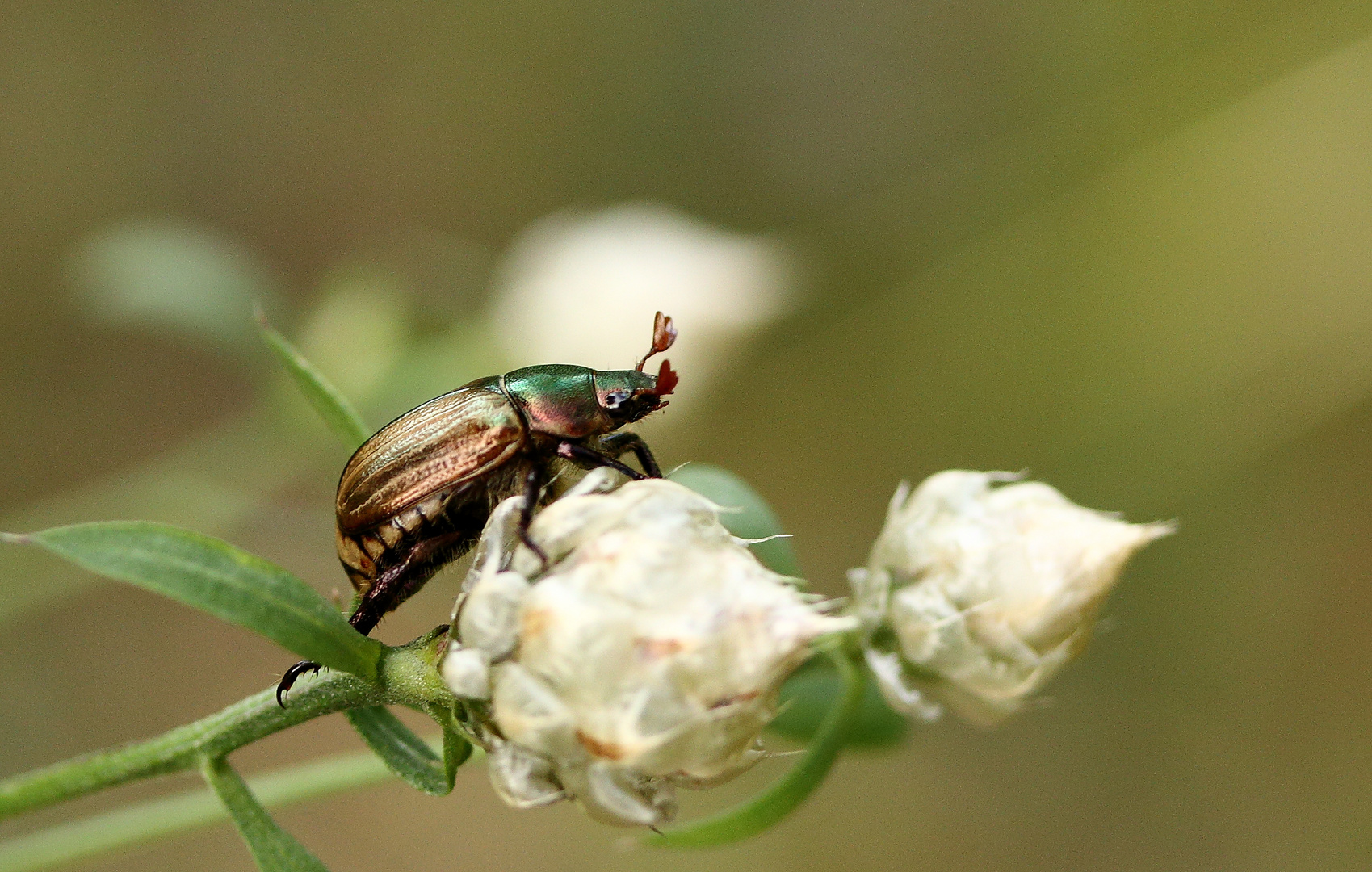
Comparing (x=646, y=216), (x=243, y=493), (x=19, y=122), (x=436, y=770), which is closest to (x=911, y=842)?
(x=646, y=216)

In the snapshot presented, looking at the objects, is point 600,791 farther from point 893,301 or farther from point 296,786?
point 893,301

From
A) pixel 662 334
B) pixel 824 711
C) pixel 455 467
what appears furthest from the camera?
pixel 824 711

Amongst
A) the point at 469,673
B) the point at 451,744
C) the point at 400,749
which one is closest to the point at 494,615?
the point at 469,673

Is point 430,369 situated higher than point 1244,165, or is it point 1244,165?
point 430,369

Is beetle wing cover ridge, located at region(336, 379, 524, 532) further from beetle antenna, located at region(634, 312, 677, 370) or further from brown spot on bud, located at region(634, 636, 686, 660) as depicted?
brown spot on bud, located at region(634, 636, 686, 660)

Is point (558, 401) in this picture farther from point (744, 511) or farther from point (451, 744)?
point (451, 744)

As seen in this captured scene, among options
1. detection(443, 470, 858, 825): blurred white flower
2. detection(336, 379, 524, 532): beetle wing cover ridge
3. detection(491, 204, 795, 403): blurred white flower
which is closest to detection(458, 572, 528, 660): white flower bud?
detection(443, 470, 858, 825): blurred white flower

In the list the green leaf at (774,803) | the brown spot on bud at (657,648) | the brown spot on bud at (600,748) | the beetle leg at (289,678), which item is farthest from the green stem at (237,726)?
the green leaf at (774,803)
